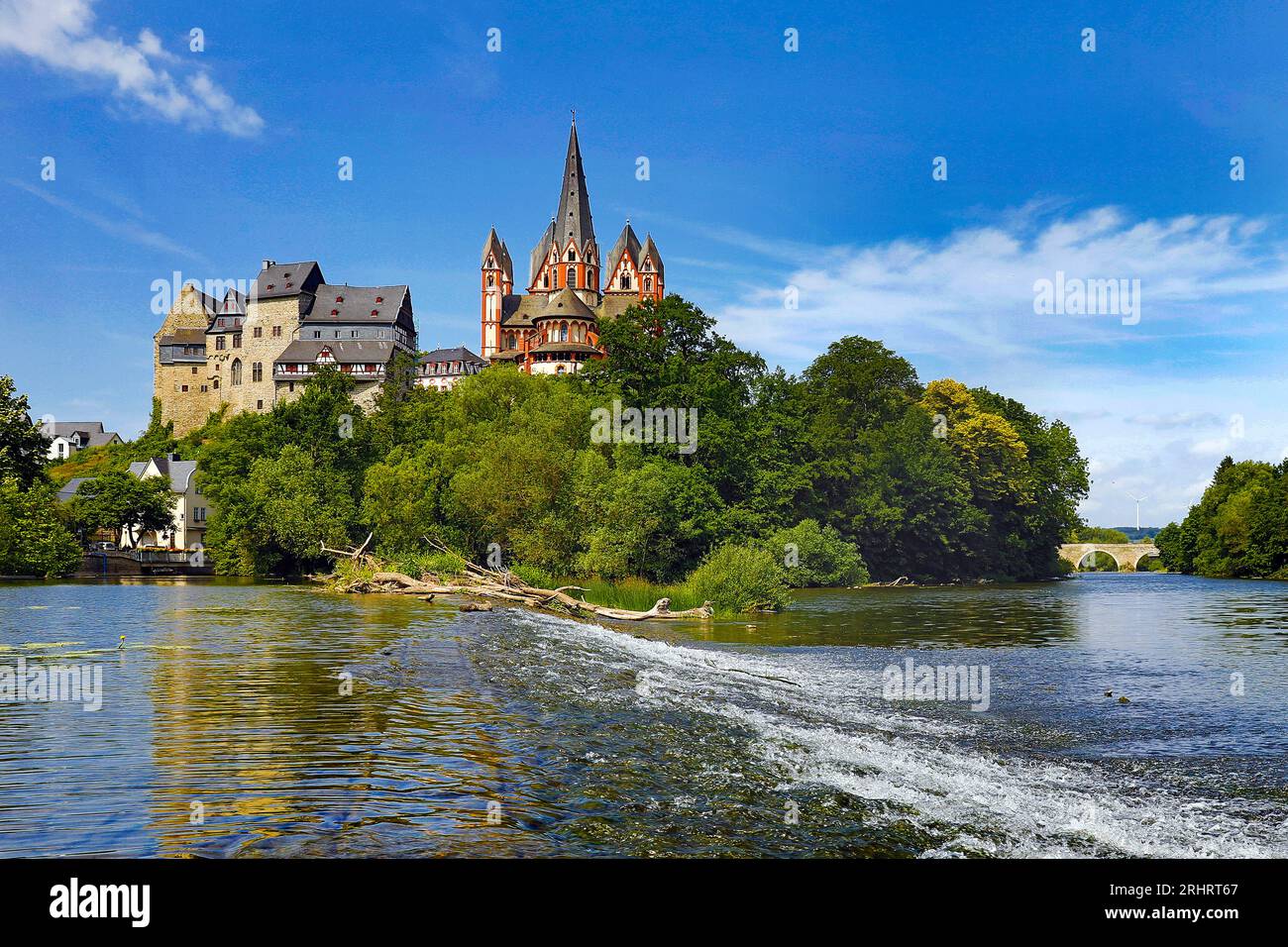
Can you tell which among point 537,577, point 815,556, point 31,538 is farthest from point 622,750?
point 31,538

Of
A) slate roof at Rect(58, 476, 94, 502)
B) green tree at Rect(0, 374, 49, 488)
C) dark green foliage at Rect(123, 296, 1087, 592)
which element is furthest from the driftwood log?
slate roof at Rect(58, 476, 94, 502)

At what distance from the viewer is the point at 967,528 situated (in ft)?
291

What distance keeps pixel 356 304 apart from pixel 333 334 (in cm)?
758

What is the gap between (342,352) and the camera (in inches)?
6786

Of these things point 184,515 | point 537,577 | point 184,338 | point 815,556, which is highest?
point 184,338

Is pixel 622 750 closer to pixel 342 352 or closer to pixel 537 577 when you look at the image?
pixel 537 577

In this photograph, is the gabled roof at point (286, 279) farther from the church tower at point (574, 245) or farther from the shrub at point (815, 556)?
the shrub at point (815, 556)

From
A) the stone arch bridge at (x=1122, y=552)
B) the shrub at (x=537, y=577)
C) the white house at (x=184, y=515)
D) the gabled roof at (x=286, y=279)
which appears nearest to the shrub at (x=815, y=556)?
the shrub at (x=537, y=577)

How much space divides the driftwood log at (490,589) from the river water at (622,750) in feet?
27.8

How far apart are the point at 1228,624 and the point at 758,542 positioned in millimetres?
27099

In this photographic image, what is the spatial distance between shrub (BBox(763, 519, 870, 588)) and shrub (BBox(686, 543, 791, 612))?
1513 cm

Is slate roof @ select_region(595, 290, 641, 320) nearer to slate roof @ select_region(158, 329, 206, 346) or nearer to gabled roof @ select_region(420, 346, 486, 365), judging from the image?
gabled roof @ select_region(420, 346, 486, 365)
